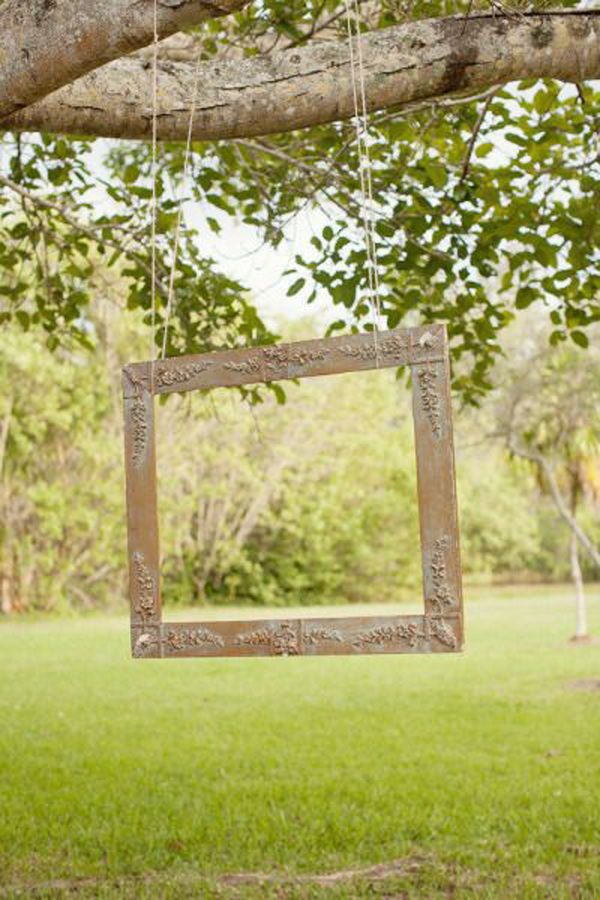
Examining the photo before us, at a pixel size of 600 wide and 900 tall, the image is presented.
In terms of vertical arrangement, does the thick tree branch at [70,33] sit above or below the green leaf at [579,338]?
above

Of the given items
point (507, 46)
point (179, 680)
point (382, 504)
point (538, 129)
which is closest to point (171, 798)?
point (538, 129)

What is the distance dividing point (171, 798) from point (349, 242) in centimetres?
347

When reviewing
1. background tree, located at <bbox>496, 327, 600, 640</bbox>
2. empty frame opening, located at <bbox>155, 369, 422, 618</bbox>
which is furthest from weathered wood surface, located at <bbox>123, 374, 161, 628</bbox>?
empty frame opening, located at <bbox>155, 369, 422, 618</bbox>

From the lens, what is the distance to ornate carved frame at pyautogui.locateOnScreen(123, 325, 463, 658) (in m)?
2.82

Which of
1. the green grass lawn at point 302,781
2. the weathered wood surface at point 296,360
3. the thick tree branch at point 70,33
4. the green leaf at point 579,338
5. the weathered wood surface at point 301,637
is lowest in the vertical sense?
the green grass lawn at point 302,781

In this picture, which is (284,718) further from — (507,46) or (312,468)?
(312,468)

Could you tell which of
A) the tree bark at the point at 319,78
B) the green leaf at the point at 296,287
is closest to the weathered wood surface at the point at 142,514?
the tree bark at the point at 319,78

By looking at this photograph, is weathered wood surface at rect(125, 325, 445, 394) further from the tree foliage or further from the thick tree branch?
the tree foliage

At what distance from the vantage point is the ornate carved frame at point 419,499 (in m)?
2.82

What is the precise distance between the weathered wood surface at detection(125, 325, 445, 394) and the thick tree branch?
0.81 meters

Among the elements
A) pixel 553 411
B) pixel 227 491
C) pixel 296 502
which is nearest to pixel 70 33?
pixel 553 411

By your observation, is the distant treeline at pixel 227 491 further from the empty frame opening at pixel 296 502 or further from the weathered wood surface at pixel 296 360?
the weathered wood surface at pixel 296 360

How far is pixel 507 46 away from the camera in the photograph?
3.29 metres

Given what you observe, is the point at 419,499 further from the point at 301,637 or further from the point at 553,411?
the point at 553,411
